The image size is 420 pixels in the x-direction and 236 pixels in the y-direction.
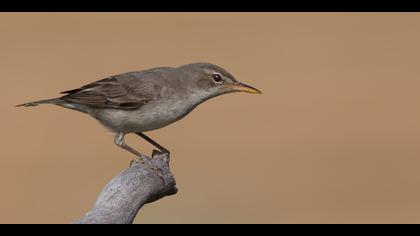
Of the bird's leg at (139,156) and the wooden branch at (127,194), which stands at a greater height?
the bird's leg at (139,156)

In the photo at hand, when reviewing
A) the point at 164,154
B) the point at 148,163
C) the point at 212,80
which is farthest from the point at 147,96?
the point at 148,163

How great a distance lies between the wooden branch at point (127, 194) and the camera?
16.8 ft

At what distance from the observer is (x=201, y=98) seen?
825 cm

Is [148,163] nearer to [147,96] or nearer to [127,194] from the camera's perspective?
[147,96]

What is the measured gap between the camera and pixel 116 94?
8.23m

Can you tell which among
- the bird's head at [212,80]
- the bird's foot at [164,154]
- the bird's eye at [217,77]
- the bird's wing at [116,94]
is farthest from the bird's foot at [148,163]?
the bird's eye at [217,77]

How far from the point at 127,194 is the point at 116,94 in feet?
9.25

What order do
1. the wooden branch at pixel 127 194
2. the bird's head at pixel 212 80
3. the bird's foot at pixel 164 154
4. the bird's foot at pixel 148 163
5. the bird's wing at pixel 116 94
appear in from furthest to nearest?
1. the bird's head at pixel 212 80
2. the bird's wing at pixel 116 94
3. the bird's foot at pixel 164 154
4. the bird's foot at pixel 148 163
5. the wooden branch at pixel 127 194

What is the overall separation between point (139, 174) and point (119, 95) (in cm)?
227

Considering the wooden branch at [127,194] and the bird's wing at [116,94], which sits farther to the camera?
the bird's wing at [116,94]

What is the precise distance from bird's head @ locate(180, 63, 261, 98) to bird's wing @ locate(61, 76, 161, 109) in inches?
19.6

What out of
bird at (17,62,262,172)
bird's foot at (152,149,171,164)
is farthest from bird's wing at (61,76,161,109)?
bird's foot at (152,149,171,164)

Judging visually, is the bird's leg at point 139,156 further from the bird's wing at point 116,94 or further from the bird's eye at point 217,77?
the bird's eye at point 217,77

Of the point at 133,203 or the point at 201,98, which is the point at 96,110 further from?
the point at 133,203
